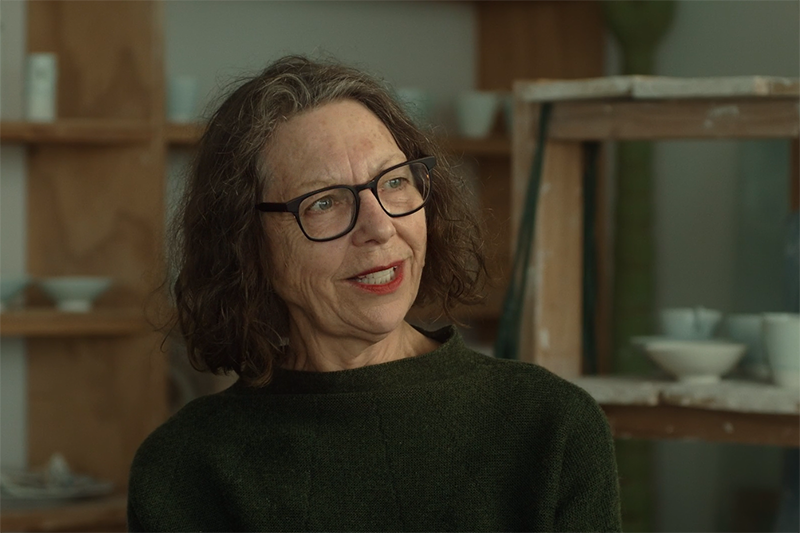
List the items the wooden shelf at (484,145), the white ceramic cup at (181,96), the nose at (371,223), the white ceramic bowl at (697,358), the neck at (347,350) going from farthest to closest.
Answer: the wooden shelf at (484,145)
the white ceramic cup at (181,96)
the white ceramic bowl at (697,358)
the neck at (347,350)
the nose at (371,223)

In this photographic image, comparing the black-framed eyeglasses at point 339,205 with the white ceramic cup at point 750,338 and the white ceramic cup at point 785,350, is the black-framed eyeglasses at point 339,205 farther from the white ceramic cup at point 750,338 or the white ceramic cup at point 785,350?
the white ceramic cup at point 750,338

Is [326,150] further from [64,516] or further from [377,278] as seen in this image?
[64,516]

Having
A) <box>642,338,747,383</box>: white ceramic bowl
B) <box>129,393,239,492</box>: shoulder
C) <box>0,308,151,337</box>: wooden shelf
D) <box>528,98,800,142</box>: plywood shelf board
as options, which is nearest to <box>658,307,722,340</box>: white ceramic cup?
<box>642,338,747,383</box>: white ceramic bowl

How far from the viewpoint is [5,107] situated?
2.63m

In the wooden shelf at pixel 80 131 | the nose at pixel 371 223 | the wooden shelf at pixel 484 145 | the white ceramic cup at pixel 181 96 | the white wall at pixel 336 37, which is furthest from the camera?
the white wall at pixel 336 37

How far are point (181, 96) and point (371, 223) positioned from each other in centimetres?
158

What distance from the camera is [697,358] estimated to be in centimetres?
170

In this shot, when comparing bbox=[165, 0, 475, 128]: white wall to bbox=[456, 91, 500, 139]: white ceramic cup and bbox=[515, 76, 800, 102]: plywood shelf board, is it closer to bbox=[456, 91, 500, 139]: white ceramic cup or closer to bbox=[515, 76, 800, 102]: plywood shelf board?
bbox=[456, 91, 500, 139]: white ceramic cup

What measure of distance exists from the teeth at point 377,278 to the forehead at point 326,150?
4.4 inches

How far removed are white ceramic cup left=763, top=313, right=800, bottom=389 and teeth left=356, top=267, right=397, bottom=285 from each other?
804 mm

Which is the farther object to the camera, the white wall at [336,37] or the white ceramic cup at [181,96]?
the white wall at [336,37]

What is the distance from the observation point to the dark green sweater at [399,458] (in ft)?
3.85

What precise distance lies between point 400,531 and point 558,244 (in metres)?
0.76

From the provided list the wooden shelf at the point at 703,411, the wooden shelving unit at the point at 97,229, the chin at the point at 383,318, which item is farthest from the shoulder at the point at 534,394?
the wooden shelving unit at the point at 97,229
